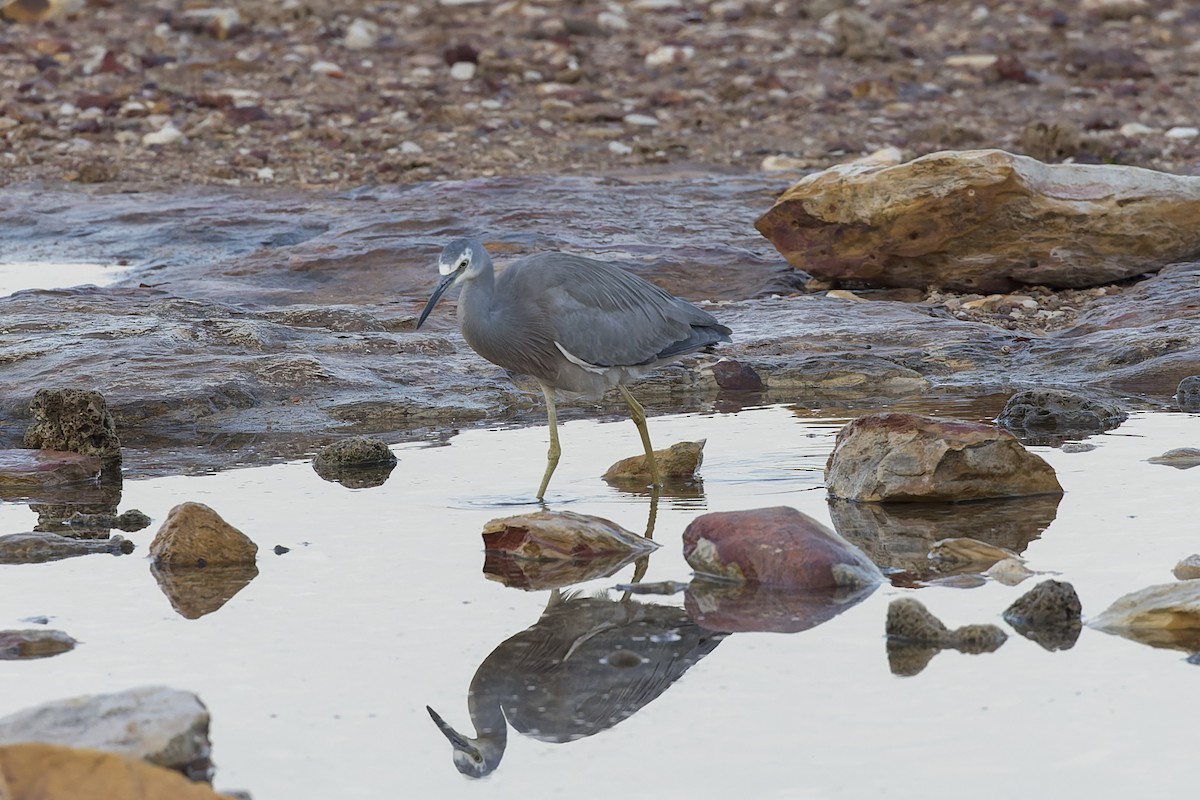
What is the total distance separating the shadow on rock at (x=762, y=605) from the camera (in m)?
4.67

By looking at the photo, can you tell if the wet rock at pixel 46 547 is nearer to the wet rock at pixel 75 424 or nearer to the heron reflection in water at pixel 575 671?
the wet rock at pixel 75 424

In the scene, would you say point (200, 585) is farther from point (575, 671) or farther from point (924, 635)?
point (924, 635)

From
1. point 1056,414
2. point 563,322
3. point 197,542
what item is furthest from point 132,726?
point 1056,414

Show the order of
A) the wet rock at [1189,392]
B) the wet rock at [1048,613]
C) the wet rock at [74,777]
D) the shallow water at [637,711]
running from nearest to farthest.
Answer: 1. the wet rock at [74,777]
2. the shallow water at [637,711]
3. the wet rock at [1048,613]
4. the wet rock at [1189,392]

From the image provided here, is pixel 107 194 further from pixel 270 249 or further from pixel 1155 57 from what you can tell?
pixel 1155 57

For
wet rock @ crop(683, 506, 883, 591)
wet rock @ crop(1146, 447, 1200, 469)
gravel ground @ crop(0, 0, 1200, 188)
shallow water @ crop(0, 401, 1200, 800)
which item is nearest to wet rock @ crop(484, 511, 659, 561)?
shallow water @ crop(0, 401, 1200, 800)

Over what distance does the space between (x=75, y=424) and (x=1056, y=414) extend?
13.5ft

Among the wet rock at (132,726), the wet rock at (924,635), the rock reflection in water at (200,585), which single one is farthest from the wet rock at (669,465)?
the wet rock at (132,726)

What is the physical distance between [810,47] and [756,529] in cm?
1430

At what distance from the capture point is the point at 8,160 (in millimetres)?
15359

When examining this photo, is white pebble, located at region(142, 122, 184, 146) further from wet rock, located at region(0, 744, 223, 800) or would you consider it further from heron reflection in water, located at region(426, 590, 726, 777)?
wet rock, located at region(0, 744, 223, 800)

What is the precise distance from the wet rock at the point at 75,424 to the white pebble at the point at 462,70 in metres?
10.9

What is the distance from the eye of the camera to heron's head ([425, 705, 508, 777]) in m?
3.70

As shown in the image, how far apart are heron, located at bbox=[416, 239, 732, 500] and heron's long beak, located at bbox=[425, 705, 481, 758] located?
8.06ft
